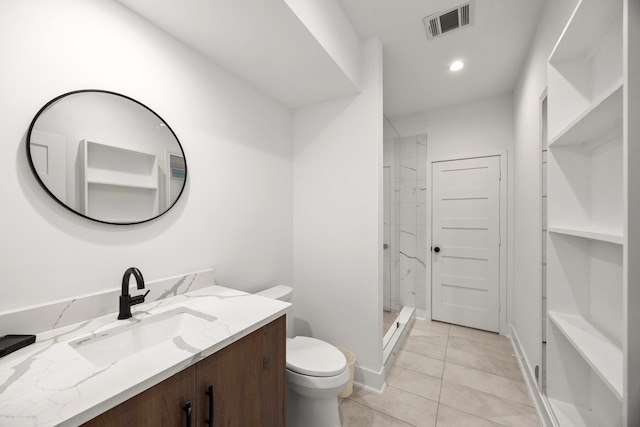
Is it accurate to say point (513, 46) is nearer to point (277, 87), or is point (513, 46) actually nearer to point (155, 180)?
point (277, 87)

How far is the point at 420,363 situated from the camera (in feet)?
7.41

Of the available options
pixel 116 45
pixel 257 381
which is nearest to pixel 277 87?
pixel 116 45

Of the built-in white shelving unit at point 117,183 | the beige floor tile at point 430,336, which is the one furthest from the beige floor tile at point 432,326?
the built-in white shelving unit at point 117,183

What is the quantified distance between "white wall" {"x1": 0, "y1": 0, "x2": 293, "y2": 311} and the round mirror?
0.14 feet

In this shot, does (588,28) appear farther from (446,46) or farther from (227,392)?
(227,392)

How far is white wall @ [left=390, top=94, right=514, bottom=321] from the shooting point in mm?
2785

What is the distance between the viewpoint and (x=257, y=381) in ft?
3.47

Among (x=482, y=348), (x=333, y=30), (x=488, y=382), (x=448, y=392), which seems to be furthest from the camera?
(x=482, y=348)

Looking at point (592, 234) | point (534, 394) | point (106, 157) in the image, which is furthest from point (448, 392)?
point (106, 157)

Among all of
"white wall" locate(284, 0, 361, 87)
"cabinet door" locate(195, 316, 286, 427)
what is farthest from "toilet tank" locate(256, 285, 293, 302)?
"white wall" locate(284, 0, 361, 87)

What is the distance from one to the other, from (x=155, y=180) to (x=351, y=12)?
5.39 ft

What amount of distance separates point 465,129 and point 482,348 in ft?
7.90

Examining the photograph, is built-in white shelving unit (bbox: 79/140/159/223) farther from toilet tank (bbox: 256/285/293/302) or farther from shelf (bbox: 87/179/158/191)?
toilet tank (bbox: 256/285/293/302)

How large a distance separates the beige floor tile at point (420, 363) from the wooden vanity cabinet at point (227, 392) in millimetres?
1434
